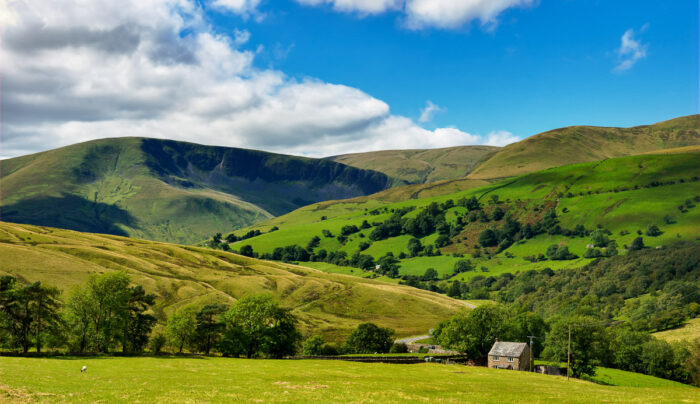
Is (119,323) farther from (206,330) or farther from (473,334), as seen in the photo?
(473,334)

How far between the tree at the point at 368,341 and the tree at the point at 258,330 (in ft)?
115

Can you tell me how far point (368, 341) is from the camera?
129 meters

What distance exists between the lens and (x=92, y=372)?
48688mm

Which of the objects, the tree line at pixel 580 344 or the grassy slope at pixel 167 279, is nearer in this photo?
the tree line at pixel 580 344

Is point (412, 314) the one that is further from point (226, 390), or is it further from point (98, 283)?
point (226, 390)

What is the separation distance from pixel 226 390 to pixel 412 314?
164823 mm

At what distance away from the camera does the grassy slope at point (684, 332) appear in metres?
137

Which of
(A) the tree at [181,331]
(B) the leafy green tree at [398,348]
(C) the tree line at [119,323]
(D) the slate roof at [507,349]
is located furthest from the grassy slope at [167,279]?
(D) the slate roof at [507,349]

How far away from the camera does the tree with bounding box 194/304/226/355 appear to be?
305ft

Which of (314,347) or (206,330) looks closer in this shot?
(206,330)

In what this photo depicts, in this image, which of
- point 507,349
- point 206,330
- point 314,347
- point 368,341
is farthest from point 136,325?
point 507,349

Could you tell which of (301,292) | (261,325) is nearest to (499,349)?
(261,325)

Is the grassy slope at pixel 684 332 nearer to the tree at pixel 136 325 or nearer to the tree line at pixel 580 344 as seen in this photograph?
the tree line at pixel 580 344

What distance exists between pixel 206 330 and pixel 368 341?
5245cm
